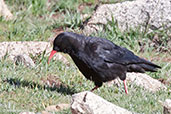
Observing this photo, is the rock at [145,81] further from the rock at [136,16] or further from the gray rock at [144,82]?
the rock at [136,16]

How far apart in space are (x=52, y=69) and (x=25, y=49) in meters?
1.04

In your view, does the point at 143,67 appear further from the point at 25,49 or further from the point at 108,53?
the point at 25,49

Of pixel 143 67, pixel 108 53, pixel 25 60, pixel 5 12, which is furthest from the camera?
pixel 5 12

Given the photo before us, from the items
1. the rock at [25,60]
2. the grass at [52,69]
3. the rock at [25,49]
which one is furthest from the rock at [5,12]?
the rock at [25,60]

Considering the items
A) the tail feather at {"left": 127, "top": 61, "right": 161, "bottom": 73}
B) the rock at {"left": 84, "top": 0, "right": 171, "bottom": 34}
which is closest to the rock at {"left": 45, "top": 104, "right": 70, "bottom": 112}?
the tail feather at {"left": 127, "top": 61, "right": 161, "bottom": 73}

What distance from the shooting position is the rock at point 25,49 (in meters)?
8.67

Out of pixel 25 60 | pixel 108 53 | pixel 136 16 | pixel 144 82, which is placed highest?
pixel 136 16

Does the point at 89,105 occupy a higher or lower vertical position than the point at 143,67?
higher

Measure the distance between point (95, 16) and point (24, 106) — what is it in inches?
204

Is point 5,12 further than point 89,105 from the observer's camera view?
Yes

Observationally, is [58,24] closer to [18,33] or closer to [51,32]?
[51,32]

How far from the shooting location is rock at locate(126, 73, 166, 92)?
7879mm

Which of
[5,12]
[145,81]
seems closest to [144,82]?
[145,81]

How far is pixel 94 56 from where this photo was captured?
695 centimetres
